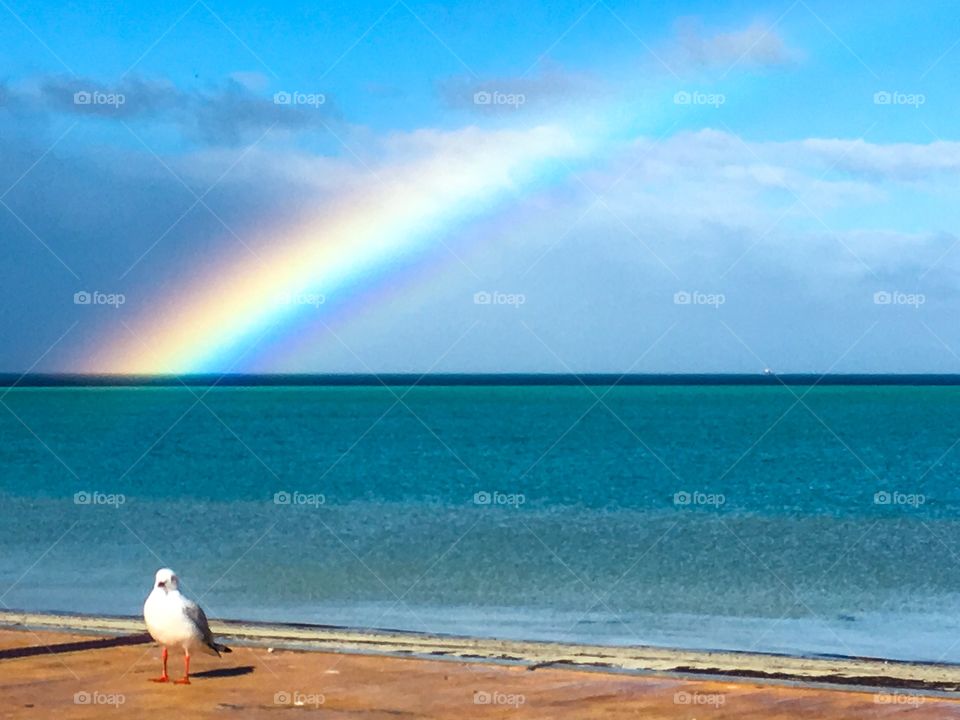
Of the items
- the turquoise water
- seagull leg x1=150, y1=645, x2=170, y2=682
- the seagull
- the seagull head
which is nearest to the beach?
seagull leg x1=150, y1=645, x2=170, y2=682

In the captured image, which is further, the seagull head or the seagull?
the seagull head

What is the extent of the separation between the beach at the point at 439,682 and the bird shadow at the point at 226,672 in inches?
0.6

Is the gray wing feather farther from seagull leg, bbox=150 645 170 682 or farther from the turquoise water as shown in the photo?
the turquoise water

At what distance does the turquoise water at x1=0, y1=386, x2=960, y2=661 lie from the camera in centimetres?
1820

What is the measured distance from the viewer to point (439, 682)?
10359 mm

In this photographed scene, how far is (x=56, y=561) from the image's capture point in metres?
23.8

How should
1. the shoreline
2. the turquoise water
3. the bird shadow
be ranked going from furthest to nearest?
the turquoise water
the shoreline
the bird shadow

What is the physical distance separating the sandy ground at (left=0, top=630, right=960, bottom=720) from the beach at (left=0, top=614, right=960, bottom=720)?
0.01 meters

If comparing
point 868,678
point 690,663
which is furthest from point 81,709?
point 868,678

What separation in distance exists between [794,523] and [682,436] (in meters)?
41.8

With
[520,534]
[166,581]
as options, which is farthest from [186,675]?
[520,534]

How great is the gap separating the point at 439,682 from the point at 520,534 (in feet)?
62.1

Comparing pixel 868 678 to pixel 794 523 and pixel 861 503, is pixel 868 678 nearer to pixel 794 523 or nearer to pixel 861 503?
pixel 794 523

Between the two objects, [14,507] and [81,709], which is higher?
[14,507]
